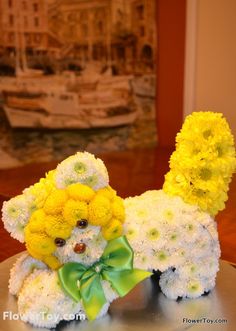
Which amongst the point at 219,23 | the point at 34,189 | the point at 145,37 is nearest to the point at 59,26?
the point at 145,37

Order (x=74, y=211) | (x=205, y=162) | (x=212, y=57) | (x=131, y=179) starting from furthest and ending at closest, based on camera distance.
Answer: (x=212, y=57)
(x=131, y=179)
(x=205, y=162)
(x=74, y=211)

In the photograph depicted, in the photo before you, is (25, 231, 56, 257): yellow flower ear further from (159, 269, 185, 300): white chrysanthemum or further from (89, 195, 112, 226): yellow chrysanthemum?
(159, 269, 185, 300): white chrysanthemum

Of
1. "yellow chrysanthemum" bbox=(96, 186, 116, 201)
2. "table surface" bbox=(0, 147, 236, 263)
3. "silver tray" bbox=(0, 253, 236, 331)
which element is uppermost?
"yellow chrysanthemum" bbox=(96, 186, 116, 201)

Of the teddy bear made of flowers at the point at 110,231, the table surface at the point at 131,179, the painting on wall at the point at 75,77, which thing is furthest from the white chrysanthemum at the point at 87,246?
the painting on wall at the point at 75,77

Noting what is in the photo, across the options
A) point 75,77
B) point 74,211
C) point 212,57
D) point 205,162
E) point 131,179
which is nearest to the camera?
point 74,211

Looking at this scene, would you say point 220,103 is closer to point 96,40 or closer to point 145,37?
point 145,37

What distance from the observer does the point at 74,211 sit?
2.31ft

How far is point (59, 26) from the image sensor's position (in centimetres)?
246

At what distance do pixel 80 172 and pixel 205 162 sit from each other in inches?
8.5

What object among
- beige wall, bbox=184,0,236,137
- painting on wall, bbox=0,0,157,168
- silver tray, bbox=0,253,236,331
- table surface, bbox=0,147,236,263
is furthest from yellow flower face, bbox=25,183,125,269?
beige wall, bbox=184,0,236,137

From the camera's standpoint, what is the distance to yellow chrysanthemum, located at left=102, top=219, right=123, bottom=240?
29.0 inches

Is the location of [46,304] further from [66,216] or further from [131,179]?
[131,179]

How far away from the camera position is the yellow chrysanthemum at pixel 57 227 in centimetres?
71

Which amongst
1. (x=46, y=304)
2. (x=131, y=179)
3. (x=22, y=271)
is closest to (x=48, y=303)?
(x=46, y=304)
